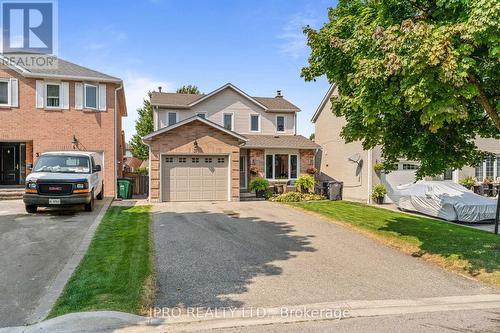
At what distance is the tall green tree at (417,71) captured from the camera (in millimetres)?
5875

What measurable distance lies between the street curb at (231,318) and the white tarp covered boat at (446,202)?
365 inches

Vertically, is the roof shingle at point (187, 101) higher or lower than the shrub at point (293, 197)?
higher

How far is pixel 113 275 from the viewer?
21.2 feet

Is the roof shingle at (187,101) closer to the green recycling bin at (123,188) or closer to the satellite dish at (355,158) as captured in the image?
the green recycling bin at (123,188)

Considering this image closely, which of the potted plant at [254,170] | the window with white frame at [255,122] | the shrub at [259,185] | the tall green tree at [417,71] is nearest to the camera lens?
the tall green tree at [417,71]

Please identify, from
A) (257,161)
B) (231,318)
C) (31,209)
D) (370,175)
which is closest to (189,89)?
(257,161)

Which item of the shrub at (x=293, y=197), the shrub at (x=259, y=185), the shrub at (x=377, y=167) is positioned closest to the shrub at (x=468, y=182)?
the shrub at (x=377, y=167)

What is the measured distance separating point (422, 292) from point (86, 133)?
17957 millimetres

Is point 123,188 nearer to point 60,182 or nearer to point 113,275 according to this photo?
point 60,182

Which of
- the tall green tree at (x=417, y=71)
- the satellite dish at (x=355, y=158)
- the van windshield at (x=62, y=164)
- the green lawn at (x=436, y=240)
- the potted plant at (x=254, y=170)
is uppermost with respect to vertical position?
the tall green tree at (x=417, y=71)

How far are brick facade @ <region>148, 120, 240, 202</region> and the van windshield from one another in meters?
4.03

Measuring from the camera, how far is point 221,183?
62.2 ft

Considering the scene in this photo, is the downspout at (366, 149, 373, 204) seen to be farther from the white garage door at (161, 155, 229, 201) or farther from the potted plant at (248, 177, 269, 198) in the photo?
the white garage door at (161, 155, 229, 201)

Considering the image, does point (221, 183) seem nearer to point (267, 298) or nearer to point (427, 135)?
point (427, 135)
